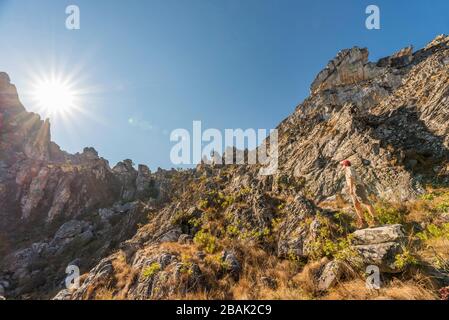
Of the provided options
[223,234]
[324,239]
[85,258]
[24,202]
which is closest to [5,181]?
[24,202]

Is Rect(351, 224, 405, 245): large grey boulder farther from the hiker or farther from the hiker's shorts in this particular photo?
the hiker's shorts

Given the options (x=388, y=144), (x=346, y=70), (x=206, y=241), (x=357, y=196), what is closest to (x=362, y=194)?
(x=357, y=196)

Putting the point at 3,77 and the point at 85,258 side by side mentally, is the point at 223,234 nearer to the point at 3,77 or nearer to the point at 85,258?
the point at 85,258

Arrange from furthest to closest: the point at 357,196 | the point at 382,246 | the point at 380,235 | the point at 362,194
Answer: the point at 362,194 < the point at 357,196 < the point at 380,235 < the point at 382,246

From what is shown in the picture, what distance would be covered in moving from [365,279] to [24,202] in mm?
62248

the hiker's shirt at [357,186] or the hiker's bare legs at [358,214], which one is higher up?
the hiker's shirt at [357,186]

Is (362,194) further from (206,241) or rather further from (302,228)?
(206,241)

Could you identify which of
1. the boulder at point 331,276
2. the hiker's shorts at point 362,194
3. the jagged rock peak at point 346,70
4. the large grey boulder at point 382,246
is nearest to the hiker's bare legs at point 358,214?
the hiker's shorts at point 362,194

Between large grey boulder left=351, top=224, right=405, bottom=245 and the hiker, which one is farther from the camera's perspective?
the hiker

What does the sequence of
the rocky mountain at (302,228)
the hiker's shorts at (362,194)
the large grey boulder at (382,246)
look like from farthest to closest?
the hiker's shorts at (362,194)
the rocky mountain at (302,228)
the large grey boulder at (382,246)

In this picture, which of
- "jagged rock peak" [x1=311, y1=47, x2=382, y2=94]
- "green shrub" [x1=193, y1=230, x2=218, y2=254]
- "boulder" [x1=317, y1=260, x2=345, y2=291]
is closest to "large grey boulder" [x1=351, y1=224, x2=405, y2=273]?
"boulder" [x1=317, y1=260, x2=345, y2=291]

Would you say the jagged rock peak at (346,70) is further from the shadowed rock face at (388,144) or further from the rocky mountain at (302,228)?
the rocky mountain at (302,228)

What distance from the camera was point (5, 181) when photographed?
50562 mm

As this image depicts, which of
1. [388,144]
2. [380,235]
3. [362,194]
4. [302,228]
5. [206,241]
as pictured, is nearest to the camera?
[380,235]
